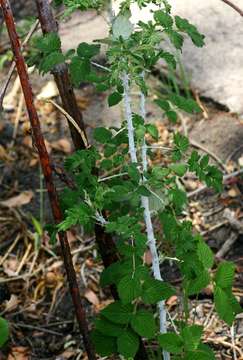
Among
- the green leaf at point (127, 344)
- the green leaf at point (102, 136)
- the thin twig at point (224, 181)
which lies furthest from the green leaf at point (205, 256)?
the thin twig at point (224, 181)

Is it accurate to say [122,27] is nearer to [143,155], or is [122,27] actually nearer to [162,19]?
[162,19]

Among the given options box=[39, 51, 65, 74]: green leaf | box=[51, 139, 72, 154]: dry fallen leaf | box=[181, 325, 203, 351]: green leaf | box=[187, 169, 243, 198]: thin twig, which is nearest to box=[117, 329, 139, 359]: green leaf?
box=[181, 325, 203, 351]: green leaf

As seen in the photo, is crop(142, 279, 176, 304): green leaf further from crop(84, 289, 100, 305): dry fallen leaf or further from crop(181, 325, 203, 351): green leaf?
crop(84, 289, 100, 305): dry fallen leaf

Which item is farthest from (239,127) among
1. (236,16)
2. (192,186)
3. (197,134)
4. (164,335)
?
(164,335)

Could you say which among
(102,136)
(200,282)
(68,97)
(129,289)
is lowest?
(200,282)

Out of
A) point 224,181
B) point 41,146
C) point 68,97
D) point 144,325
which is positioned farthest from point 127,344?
point 224,181

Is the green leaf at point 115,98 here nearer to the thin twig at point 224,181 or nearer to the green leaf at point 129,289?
the green leaf at point 129,289

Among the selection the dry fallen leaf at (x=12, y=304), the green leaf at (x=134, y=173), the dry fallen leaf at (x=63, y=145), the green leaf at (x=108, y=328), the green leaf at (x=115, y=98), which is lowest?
the dry fallen leaf at (x=12, y=304)
